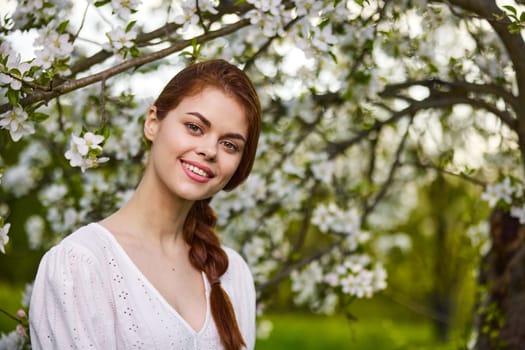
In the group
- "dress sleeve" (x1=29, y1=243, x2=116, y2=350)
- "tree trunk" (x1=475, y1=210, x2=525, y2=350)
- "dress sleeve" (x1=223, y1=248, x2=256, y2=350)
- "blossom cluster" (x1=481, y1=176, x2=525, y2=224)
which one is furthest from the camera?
"tree trunk" (x1=475, y1=210, x2=525, y2=350)

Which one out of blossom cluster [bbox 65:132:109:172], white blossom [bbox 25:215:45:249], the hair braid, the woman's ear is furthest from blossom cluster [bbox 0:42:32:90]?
white blossom [bbox 25:215:45:249]

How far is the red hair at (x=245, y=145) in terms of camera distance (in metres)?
1.99

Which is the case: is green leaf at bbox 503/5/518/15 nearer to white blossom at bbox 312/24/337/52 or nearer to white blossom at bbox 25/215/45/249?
white blossom at bbox 312/24/337/52

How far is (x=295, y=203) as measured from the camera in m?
3.20

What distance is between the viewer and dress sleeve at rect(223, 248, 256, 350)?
7.33 ft

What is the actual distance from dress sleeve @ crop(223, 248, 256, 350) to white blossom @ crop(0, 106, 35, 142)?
780mm

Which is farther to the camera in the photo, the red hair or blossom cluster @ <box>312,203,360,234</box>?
blossom cluster @ <box>312,203,360,234</box>

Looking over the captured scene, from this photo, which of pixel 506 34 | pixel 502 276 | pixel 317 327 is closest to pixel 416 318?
pixel 317 327

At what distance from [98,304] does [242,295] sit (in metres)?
0.65

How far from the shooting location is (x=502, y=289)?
329 cm

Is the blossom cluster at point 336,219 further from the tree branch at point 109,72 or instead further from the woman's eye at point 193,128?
the woman's eye at point 193,128

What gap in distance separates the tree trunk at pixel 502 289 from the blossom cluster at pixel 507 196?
1.86 ft

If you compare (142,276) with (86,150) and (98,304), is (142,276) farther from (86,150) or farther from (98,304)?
(86,150)

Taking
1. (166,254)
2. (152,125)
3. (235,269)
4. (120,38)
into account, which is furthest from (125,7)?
(235,269)
